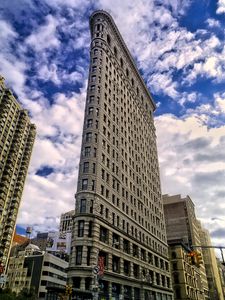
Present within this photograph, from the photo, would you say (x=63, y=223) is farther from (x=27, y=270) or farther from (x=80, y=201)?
(x=80, y=201)

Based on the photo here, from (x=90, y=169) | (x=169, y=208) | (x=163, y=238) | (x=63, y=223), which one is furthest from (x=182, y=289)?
(x=63, y=223)

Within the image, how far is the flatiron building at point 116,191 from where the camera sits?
41156mm

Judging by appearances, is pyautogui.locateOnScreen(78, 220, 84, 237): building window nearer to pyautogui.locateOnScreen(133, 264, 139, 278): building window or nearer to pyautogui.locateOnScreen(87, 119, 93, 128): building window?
pyautogui.locateOnScreen(133, 264, 139, 278): building window

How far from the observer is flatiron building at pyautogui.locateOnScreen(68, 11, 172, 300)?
135 feet

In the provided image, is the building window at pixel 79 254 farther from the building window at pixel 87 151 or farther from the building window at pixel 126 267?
the building window at pixel 87 151

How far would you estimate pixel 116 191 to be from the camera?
175ft

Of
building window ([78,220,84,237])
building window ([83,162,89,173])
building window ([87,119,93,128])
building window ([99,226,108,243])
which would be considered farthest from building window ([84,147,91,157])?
building window ([99,226,108,243])

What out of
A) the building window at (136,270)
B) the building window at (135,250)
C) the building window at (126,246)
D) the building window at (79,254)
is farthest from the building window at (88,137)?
the building window at (136,270)

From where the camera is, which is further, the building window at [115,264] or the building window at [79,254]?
the building window at [115,264]

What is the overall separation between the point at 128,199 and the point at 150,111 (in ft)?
160

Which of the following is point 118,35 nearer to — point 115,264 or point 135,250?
point 135,250

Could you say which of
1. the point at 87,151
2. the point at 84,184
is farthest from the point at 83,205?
the point at 87,151

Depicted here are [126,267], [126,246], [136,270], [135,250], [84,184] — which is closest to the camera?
[84,184]

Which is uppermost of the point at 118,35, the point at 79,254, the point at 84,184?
the point at 118,35
